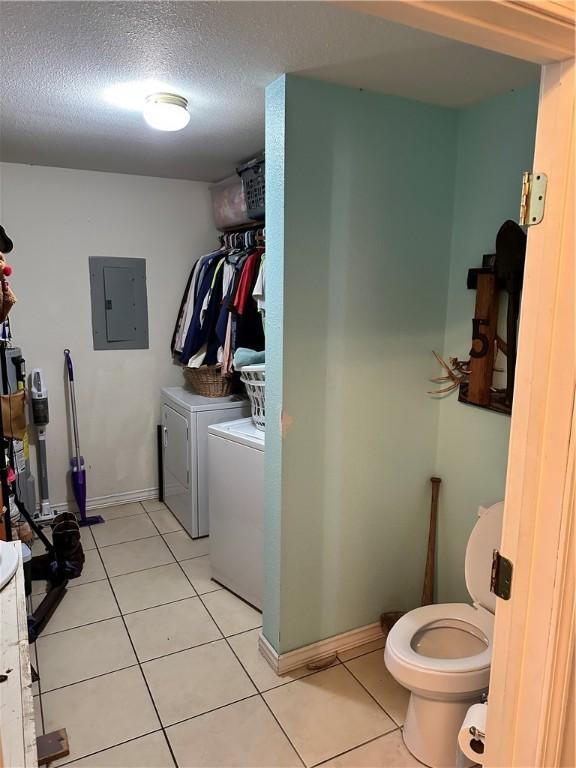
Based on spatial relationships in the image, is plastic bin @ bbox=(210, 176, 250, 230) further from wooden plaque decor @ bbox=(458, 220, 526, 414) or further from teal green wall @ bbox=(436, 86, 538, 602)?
wooden plaque decor @ bbox=(458, 220, 526, 414)

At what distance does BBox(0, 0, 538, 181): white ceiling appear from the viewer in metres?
1.41

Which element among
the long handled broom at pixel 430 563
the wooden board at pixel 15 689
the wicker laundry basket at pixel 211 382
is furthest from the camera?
the wicker laundry basket at pixel 211 382

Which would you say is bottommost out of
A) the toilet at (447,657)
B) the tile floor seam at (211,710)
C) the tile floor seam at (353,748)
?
the tile floor seam at (353,748)

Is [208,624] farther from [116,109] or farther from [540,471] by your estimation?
[116,109]

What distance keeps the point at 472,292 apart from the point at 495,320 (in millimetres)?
186

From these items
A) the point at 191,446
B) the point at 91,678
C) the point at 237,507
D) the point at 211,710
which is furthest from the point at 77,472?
the point at 211,710

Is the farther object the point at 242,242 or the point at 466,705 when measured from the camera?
the point at 242,242

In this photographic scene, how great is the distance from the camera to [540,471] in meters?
0.94

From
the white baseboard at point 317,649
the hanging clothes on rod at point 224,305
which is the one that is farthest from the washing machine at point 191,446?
the white baseboard at point 317,649

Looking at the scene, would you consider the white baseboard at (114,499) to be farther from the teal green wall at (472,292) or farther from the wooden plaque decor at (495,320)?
the wooden plaque decor at (495,320)

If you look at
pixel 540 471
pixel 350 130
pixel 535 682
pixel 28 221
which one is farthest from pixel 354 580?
pixel 28 221

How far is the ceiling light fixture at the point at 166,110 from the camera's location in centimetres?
198

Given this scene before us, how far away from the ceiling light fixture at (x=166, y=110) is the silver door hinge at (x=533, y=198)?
1.54 meters

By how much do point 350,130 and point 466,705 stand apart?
80.3 inches
